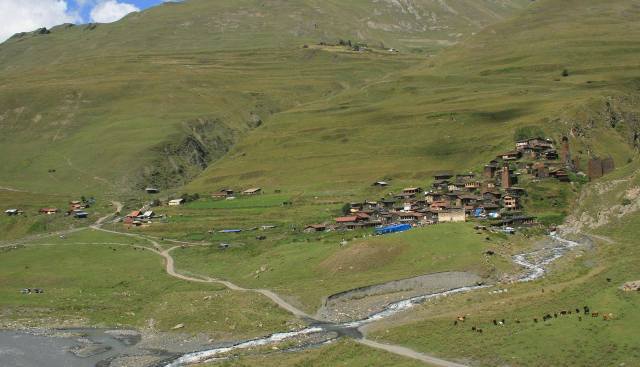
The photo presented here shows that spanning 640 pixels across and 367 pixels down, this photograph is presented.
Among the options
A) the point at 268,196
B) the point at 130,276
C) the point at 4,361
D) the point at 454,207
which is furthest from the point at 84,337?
the point at 268,196

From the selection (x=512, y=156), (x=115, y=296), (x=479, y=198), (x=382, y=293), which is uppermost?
(x=512, y=156)

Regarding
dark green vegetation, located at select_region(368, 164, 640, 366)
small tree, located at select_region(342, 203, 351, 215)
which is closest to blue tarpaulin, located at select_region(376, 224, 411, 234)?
small tree, located at select_region(342, 203, 351, 215)

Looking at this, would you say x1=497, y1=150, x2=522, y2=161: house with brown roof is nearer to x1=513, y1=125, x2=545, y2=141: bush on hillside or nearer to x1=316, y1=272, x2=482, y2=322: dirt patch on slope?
x1=513, y1=125, x2=545, y2=141: bush on hillside

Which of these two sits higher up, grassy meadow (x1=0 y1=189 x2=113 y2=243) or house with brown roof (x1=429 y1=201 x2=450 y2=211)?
house with brown roof (x1=429 y1=201 x2=450 y2=211)

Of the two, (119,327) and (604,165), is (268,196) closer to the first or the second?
(604,165)

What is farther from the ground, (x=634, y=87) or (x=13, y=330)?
(x=634, y=87)

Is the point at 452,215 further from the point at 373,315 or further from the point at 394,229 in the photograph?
the point at 373,315

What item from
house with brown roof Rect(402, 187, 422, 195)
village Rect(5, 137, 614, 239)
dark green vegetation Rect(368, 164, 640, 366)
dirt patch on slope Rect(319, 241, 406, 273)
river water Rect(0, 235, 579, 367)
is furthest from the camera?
house with brown roof Rect(402, 187, 422, 195)

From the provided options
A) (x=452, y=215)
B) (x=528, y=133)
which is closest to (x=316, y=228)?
(x=452, y=215)
